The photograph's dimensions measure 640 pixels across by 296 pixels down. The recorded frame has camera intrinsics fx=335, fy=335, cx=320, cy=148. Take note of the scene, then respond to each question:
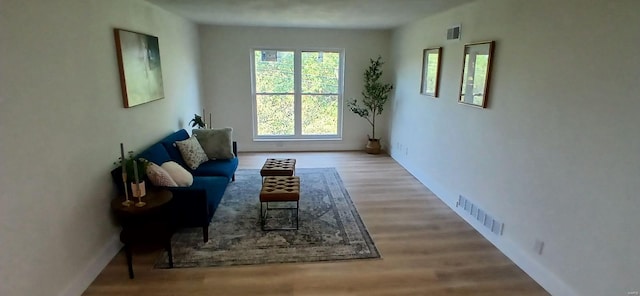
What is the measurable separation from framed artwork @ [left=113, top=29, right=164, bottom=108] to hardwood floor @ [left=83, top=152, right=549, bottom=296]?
1485 mm

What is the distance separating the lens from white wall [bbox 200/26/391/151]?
233 inches

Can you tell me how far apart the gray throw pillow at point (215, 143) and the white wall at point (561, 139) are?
112 inches

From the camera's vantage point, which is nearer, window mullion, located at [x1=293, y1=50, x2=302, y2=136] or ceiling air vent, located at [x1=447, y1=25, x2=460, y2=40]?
ceiling air vent, located at [x1=447, y1=25, x2=460, y2=40]

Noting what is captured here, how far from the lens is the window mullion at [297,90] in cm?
619

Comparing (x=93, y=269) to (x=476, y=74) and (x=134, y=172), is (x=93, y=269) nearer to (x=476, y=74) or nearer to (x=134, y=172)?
(x=134, y=172)

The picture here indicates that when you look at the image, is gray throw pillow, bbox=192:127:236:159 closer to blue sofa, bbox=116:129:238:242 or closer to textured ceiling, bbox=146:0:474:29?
blue sofa, bbox=116:129:238:242

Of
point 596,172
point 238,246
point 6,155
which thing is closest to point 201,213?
point 238,246

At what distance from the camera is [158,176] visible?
294 centimetres

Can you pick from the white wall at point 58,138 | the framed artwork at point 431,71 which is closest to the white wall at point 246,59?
the framed artwork at point 431,71

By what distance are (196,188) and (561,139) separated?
298 cm

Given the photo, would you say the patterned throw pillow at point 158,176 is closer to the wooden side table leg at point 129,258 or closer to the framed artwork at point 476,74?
the wooden side table leg at point 129,258

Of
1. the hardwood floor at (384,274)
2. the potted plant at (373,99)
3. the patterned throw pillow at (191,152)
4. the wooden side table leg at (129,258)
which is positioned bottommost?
the hardwood floor at (384,274)

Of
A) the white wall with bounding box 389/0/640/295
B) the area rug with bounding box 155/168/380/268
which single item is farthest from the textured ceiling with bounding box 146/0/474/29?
the area rug with bounding box 155/168/380/268

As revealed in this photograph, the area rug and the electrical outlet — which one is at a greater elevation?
the electrical outlet
